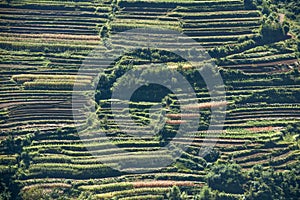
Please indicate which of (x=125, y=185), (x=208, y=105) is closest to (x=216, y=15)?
(x=208, y=105)

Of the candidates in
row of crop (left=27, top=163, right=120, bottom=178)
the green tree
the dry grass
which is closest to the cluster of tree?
the green tree

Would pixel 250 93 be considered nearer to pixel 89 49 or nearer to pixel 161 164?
pixel 161 164

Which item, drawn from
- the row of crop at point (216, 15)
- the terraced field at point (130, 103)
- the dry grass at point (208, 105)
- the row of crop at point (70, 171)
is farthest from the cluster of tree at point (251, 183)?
the row of crop at point (216, 15)

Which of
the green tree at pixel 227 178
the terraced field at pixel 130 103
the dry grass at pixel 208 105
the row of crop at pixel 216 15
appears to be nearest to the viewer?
the green tree at pixel 227 178

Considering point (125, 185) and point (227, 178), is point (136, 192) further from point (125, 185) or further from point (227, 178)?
point (227, 178)

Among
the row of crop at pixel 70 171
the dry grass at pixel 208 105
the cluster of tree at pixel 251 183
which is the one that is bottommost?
the cluster of tree at pixel 251 183

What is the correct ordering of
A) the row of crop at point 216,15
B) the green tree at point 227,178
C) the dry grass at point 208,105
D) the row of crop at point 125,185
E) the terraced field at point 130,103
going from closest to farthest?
the green tree at point 227,178
the row of crop at point 125,185
the terraced field at point 130,103
the dry grass at point 208,105
the row of crop at point 216,15

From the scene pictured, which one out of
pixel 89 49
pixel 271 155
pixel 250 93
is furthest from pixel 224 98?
pixel 89 49

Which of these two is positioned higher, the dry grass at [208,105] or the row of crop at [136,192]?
the dry grass at [208,105]

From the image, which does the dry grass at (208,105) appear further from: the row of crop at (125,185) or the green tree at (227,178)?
the row of crop at (125,185)
